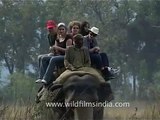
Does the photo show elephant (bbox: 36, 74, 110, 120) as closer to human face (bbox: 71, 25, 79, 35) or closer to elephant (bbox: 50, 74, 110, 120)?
elephant (bbox: 50, 74, 110, 120)

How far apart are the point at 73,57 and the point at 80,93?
0.69 meters

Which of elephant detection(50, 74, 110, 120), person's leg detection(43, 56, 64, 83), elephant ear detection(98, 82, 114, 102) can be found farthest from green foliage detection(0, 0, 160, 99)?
elephant detection(50, 74, 110, 120)

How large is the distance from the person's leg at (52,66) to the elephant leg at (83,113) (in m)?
1.03

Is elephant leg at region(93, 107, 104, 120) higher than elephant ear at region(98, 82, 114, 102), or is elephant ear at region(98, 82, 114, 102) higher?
elephant ear at region(98, 82, 114, 102)

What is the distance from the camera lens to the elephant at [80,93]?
7.45m

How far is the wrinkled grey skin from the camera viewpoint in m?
7.45

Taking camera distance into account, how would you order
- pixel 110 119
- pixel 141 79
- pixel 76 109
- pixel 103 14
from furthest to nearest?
pixel 103 14, pixel 141 79, pixel 110 119, pixel 76 109

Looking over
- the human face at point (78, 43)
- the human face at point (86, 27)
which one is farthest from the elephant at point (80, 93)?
the human face at point (86, 27)

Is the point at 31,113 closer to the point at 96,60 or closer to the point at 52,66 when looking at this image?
the point at 52,66

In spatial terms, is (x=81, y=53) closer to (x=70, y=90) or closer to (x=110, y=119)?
(x=70, y=90)

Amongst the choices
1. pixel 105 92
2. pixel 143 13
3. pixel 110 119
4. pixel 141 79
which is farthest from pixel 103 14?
pixel 105 92

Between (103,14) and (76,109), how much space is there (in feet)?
88.9

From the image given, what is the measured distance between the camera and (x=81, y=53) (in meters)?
8.01

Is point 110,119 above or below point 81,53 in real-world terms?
below
